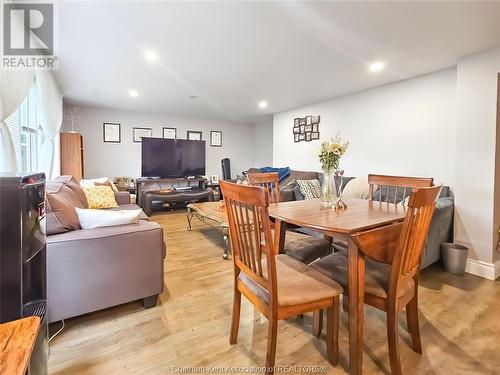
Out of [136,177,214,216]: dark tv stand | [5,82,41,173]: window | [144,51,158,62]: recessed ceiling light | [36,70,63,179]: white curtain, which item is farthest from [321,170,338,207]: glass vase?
[136,177,214,216]: dark tv stand

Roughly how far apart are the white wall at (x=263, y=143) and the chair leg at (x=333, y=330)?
5854 mm

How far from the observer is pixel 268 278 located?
1.19 meters

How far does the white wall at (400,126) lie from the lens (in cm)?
320

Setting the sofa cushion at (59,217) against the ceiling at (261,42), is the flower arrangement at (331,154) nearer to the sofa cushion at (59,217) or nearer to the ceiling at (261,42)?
the ceiling at (261,42)

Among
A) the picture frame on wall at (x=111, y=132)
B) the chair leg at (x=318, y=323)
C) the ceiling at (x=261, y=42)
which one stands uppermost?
the ceiling at (x=261, y=42)

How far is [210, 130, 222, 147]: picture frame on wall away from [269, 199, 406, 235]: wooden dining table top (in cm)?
543

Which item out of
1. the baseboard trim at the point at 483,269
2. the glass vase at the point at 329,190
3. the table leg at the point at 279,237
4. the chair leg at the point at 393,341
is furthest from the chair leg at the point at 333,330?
the baseboard trim at the point at 483,269

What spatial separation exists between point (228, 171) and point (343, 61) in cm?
447

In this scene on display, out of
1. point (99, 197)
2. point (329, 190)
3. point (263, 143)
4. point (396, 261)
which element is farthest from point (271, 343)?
point (263, 143)

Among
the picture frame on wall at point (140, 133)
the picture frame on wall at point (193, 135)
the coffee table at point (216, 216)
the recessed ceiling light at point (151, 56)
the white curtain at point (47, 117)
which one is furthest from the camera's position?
the picture frame on wall at point (193, 135)

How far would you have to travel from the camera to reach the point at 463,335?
5.37ft

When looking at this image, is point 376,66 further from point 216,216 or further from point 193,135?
point 193,135

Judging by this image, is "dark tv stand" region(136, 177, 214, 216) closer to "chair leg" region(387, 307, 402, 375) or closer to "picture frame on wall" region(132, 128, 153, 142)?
"picture frame on wall" region(132, 128, 153, 142)

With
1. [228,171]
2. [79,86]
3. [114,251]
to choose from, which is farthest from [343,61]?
[228,171]
